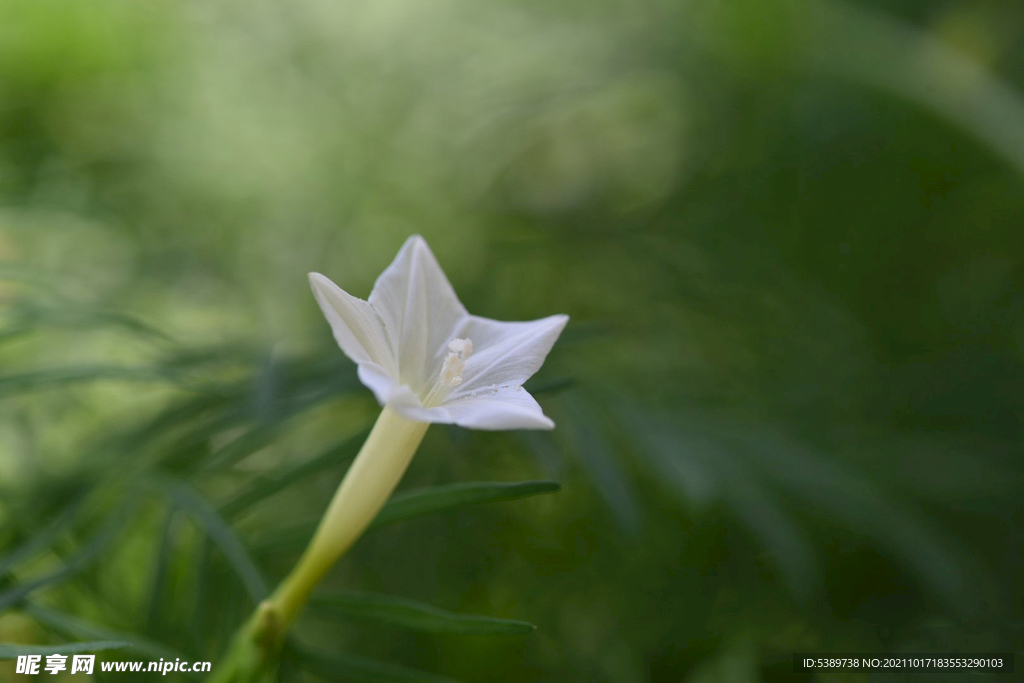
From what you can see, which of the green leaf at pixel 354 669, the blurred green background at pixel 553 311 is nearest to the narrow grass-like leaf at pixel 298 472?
the blurred green background at pixel 553 311

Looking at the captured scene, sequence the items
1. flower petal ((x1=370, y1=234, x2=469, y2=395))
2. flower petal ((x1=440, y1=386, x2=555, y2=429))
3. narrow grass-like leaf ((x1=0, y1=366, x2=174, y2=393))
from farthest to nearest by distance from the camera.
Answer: narrow grass-like leaf ((x1=0, y1=366, x2=174, y2=393)) → flower petal ((x1=370, y1=234, x2=469, y2=395)) → flower petal ((x1=440, y1=386, x2=555, y2=429))

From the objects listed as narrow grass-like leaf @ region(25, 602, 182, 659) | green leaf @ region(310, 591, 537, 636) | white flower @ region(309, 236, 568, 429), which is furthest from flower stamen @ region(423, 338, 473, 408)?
narrow grass-like leaf @ region(25, 602, 182, 659)

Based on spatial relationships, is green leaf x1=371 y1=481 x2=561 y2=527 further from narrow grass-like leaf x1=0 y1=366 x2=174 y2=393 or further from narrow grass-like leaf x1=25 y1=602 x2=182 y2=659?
narrow grass-like leaf x1=0 y1=366 x2=174 y2=393

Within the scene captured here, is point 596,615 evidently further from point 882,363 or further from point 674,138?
point 674,138

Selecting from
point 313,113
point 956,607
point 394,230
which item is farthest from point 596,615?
point 313,113

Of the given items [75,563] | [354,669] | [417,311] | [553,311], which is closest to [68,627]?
[75,563]

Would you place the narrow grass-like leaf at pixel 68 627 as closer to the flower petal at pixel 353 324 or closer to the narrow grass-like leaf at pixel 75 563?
the narrow grass-like leaf at pixel 75 563

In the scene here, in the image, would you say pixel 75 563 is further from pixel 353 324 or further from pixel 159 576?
pixel 353 324
